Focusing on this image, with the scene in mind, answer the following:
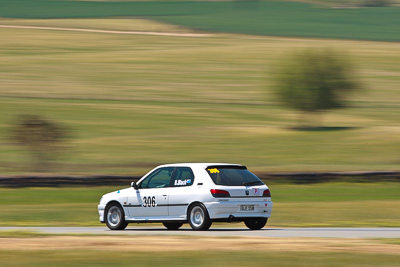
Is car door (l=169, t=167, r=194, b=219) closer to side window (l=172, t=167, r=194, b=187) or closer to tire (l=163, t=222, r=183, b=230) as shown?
side window (l=172, t=167, r=194, b=187)

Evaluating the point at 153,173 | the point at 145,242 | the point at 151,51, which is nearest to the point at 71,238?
the point at 145,242

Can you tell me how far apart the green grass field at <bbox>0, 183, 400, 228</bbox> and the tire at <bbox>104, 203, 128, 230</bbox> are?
238cm

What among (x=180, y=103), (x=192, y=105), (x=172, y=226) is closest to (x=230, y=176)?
(x=172, y=226)

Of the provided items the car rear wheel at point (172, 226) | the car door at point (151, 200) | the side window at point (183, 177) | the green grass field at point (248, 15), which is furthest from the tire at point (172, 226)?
the green grass field at point (248, 15)

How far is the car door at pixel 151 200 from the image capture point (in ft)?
55.1

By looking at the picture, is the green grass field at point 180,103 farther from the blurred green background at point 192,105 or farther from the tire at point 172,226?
the tire at point 172,226

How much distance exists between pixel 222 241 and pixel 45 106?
4254cm

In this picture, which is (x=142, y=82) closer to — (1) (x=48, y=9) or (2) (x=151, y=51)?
(2) (x=151, y=51)

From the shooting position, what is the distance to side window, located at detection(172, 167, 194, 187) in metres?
16.5

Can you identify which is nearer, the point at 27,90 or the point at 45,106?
the point at 45,106

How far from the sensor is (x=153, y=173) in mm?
17312

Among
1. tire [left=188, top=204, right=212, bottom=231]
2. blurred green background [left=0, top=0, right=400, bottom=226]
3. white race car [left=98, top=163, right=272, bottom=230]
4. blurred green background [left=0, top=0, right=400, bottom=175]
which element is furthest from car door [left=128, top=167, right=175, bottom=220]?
blurred green background [left=0, top=0, right=400, bottom=175]

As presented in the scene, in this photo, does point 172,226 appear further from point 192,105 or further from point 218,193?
point 192,105

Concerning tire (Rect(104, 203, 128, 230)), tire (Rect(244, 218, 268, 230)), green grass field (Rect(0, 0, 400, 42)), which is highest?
green grass field (Rect(0, 0, 400, 42))
